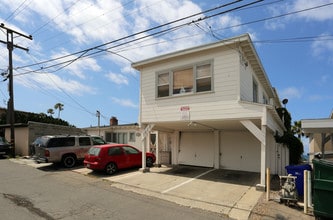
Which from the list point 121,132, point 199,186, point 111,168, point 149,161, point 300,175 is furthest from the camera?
point 121,132

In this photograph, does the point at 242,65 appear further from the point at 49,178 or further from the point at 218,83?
the point at 49,178

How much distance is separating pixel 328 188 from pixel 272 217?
1545mm

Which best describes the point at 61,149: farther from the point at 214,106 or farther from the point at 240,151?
the point at 240,151

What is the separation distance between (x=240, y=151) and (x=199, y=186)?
4.63 meters

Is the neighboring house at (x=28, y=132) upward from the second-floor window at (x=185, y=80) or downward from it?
downward

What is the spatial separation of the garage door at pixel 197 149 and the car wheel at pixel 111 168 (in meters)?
4.41

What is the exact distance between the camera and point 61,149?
14.8 meters

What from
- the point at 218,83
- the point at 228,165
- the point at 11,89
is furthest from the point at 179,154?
the point at 11,89

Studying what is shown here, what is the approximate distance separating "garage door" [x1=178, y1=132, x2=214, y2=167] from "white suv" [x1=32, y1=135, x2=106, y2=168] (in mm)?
6119

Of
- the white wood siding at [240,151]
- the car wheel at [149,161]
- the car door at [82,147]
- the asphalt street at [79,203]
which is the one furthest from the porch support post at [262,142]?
the car door at [82,147]

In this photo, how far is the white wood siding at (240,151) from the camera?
43.3ft

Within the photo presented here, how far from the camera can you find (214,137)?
14406 millimetres

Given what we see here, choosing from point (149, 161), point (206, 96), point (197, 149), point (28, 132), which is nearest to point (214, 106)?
point (206, 96)

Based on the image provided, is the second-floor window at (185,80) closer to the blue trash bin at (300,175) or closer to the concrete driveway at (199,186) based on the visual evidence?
the concrete driveway at (199,186)
